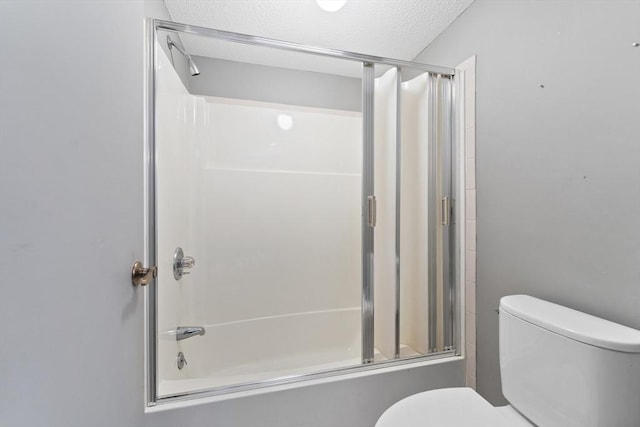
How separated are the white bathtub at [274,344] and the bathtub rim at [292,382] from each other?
1.30ft

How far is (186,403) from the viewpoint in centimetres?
101

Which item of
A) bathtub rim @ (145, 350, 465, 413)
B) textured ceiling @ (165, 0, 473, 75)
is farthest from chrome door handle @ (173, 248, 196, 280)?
textured ceiling @ (165, 0, 473, 75)

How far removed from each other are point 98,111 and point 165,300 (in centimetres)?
92

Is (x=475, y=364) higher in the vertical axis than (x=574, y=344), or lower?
lower

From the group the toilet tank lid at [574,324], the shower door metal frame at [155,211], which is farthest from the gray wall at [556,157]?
the shower door metal frame at [155,211]

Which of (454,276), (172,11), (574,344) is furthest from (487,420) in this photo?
(172,11)

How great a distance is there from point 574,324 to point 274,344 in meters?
1.72

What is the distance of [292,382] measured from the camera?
1132mm

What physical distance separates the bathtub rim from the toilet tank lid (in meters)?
0.55

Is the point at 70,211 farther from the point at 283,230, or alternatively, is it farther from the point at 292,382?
the point at 283,230

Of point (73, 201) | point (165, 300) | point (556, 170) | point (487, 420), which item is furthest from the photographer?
point (165, 300)

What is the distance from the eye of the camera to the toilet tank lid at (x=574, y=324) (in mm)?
679

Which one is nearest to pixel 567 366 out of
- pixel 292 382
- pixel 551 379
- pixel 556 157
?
pixel 551 379

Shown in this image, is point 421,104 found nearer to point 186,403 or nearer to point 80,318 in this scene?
point 80,318
